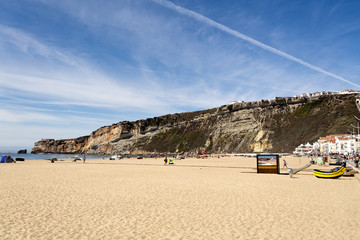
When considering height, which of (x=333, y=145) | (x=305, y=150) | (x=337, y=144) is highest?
(x=337, y=144)

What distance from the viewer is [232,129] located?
120750mm

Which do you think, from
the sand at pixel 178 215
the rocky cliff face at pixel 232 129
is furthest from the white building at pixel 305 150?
the sand at pixel 178 215

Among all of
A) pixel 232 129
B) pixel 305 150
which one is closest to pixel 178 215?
pixel 305 150

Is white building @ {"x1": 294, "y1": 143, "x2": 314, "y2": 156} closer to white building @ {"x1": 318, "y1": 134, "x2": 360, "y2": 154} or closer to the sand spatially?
white building @ {"x1": 318, "y1": 134, "x2": 360, "y2": 154}

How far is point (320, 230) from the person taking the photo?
25.2ft

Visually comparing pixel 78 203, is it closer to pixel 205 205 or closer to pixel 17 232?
pixel 17 232

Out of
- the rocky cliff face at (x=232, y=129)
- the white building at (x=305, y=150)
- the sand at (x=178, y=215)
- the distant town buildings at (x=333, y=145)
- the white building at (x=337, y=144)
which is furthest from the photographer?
the rocky cliff face at (x=232, y=129)

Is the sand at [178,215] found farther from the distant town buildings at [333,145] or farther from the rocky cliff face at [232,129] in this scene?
the rocky cliff face at [232,129]

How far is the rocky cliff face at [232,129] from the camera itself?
96.6 m

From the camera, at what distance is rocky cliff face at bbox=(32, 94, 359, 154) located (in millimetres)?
96625

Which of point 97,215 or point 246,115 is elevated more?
point 246,115

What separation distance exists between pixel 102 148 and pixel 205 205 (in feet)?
483

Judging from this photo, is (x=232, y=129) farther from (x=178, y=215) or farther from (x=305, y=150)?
(x=178, y=215)

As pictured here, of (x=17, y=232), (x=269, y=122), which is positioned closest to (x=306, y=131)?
(x=269, y=122)
